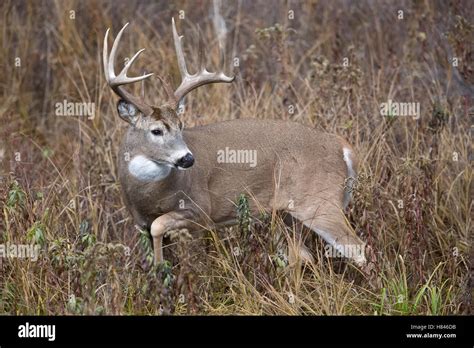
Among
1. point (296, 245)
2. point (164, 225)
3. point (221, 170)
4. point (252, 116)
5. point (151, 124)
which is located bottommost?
point (296, 245)

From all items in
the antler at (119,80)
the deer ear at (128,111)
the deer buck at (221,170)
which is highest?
the antler at (119,80)

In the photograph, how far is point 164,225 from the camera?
6496 millimetres

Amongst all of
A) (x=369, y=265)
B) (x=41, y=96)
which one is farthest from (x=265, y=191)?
(x=41, y=96)

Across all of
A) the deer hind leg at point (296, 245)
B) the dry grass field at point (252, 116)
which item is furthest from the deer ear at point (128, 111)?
the deer hind leg at point (296, 245)

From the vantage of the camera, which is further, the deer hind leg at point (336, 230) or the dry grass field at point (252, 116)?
the deer hind leg at point (336, 230)


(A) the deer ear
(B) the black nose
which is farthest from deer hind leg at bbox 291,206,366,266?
(A) the deer ear

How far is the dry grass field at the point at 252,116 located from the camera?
20.6 feet

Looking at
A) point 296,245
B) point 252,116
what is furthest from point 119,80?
point 252,116

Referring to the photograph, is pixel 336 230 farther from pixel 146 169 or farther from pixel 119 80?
pixel 119 80

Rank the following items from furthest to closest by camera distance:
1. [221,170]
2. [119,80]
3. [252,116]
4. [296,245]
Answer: [252,116]
[221,170]
[296,245]
[119,80]

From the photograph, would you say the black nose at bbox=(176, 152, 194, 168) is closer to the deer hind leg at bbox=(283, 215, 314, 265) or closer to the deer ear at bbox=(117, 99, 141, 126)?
the deer ear at bbox=(117, 99, 141, 126)

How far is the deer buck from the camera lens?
6.56 metres

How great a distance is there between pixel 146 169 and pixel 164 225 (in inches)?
15.8

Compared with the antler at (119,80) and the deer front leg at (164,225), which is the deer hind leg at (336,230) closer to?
the deer front leg at (164,225)
